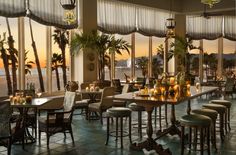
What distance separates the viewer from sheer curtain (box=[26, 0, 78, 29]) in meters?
8.84

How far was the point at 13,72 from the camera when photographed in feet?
28.9

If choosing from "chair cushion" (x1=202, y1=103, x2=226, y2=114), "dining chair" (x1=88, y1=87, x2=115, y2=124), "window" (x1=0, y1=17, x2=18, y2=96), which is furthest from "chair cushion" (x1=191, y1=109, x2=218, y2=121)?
"window" (x1=0, y1=17, x2=18, y2=96)

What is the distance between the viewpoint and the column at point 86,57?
1025 cm

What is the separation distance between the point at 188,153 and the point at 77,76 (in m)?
5.98

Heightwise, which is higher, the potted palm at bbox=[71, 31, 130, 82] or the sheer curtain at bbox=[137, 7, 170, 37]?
the sheer curtain at bbox=[137, 7, 170, 37]

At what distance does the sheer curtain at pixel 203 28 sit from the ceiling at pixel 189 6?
2.35ft

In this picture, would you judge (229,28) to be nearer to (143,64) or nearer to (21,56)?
(143,64)

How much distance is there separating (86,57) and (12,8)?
2877mm

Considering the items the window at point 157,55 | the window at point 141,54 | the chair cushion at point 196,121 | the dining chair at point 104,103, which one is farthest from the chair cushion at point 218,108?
the window at point 157,55

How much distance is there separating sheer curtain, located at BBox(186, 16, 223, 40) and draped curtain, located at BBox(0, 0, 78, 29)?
22.7ft

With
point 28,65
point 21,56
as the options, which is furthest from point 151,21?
point 21,56

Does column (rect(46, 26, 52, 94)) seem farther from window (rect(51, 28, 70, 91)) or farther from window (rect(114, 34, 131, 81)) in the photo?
window (rect(114, 34, 131, 81))

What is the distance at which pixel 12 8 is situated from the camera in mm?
8258

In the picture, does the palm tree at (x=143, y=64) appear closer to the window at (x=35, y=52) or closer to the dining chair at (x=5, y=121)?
the window at (x=35, y=52)
